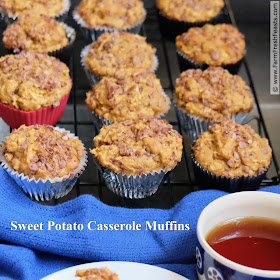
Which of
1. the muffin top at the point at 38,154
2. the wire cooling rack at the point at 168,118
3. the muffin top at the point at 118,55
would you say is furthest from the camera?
the muffin top at the point at 118,55

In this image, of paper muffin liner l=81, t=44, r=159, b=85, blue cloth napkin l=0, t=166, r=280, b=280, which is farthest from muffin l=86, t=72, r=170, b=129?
blue cloth napkin l=0, t=166, r=280, b=280

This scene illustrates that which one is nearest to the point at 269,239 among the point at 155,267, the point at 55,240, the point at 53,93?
the point at 155,267

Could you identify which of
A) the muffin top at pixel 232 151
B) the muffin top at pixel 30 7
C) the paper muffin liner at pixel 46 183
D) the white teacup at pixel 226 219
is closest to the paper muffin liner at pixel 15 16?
the muffin top at pixel 30 7

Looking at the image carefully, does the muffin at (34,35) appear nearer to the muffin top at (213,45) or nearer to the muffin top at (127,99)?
the muffin top at (127,99)

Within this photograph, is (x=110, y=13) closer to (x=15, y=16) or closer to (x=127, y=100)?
(x=15, y=16)

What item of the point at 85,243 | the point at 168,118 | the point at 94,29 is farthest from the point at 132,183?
the point at 94,29

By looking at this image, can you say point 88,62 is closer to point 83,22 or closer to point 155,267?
point 83,22

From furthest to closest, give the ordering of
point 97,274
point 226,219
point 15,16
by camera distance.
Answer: point 15,16
point 226,219
point 97,274
